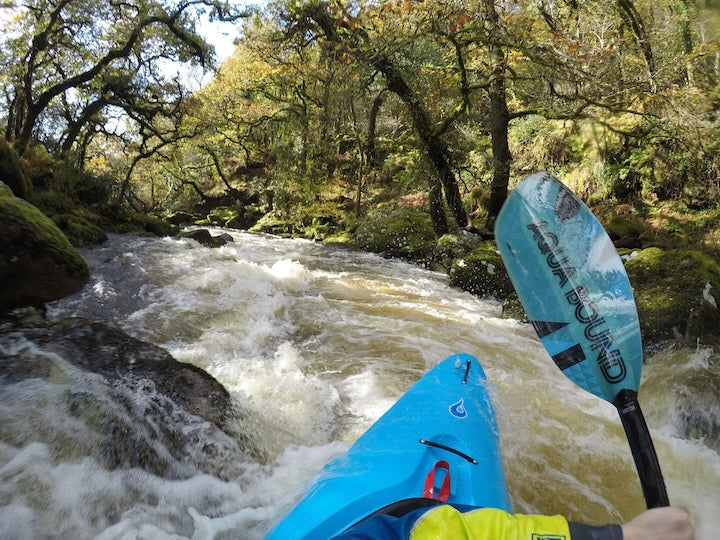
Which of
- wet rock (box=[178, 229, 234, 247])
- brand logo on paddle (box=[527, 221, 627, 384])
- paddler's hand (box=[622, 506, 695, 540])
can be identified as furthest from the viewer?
wet rock (box=[178, 229, 234, 247])

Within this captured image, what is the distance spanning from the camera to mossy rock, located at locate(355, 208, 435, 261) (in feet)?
29.7

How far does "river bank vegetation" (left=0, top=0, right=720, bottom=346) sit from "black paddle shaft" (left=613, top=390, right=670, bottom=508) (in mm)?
2775

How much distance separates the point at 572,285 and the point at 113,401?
232 centimetres

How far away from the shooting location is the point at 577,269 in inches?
74.4

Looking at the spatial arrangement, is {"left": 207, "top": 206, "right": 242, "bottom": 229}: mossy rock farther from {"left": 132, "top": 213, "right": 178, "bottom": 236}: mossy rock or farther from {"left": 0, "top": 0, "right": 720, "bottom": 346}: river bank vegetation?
{"left": 132, "top": 213, "right": 178, "bottom": 236}: mossy rock

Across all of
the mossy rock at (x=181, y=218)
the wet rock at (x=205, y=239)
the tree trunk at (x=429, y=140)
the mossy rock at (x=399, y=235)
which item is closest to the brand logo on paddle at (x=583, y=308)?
the mossy rock at (x=399, y=235)

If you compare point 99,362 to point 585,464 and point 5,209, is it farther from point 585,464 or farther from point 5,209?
point 585,464

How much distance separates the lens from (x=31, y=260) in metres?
2.84

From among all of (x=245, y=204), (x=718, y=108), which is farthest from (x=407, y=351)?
(x=245, y=204)

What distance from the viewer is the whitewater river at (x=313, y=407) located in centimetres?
185

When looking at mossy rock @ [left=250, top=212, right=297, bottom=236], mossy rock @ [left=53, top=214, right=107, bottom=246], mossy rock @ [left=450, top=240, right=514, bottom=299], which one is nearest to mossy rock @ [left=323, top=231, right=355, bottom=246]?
mossy rock @ [left=250, top=212, right=297, bottom=236]

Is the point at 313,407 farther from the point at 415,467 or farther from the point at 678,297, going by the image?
the point at 678,297

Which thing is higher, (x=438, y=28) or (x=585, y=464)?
(x=438, y=28)

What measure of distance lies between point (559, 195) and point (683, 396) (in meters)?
2.01
